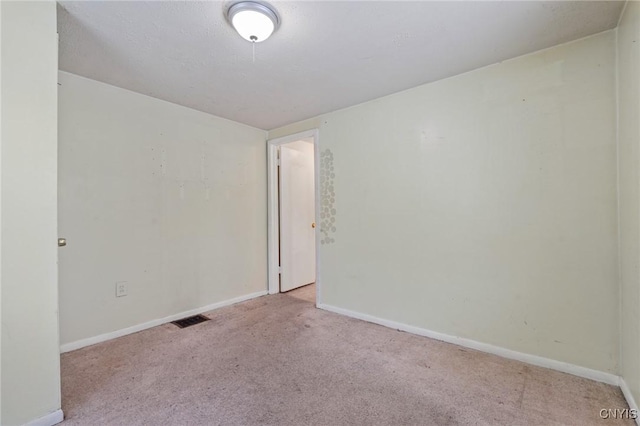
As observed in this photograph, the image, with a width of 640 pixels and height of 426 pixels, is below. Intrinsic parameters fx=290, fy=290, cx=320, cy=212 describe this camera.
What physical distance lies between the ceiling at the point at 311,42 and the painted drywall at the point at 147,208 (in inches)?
13.5

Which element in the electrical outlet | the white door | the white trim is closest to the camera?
the white trim

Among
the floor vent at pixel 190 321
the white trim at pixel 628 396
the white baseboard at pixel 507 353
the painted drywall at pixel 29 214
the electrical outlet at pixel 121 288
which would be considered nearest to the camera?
the painted drywall at pixel 29 214

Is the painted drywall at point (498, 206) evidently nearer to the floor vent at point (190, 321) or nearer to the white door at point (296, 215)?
the white door at point (296, 215)

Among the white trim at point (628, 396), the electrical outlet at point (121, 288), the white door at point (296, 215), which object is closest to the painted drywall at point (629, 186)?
the white trim at point (628, 396)

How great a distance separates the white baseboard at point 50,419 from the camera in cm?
144

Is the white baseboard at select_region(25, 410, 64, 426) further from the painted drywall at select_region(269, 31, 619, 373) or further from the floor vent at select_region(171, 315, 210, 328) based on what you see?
the painted drywall at select_region(269, 31, 619, 373)

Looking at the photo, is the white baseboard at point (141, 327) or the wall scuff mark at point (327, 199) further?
the wall scuff mark at point (327, 199)

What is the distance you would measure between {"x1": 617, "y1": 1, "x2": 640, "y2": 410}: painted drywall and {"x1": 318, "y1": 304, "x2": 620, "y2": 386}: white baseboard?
0.13 meters

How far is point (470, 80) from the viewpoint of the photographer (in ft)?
7.52

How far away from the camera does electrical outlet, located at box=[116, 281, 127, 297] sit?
2.51 metres

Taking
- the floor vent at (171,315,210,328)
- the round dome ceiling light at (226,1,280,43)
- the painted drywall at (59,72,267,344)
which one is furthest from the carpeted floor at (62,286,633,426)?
the round dome ceiling light at (226,1,280,43)

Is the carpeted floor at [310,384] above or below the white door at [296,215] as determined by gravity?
below

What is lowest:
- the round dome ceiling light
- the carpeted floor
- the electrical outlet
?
the carpeted floor

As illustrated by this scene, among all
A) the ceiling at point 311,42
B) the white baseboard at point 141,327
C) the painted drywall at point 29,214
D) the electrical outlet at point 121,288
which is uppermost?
the ceiling at point 311,42
